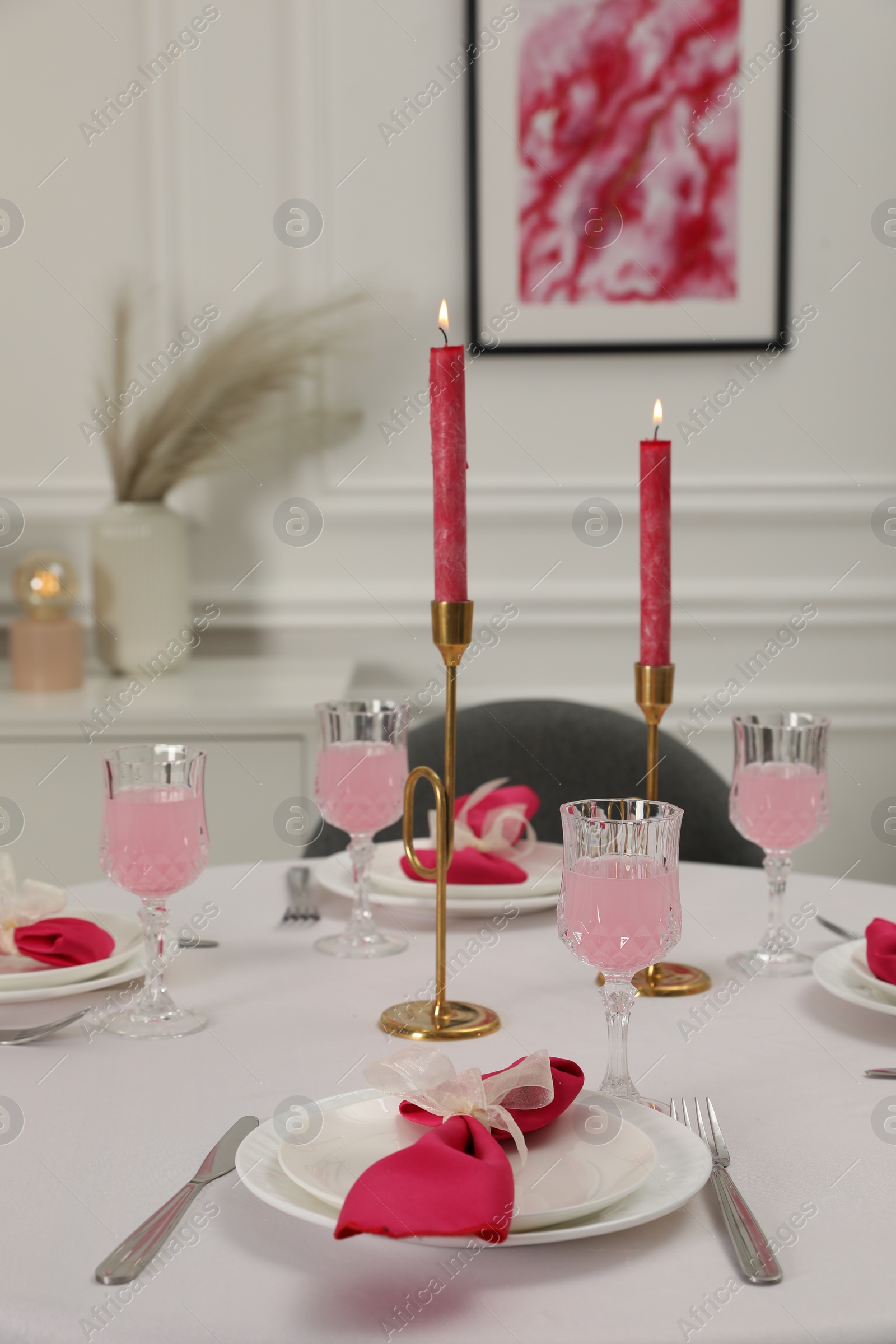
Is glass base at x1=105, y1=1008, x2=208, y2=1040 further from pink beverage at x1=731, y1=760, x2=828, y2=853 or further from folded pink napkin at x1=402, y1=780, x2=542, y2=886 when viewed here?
pink beverage at x1=731, y1=760, x2=828, y2=853

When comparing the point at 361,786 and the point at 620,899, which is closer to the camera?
the point at 620,899

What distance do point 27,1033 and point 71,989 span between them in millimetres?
75

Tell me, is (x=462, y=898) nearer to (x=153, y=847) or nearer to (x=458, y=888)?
(x=458, y=888)

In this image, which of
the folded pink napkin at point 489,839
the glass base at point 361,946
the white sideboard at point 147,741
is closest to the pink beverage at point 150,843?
the glass base at point 361,946

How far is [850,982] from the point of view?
1067mm

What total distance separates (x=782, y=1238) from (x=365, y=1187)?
0.24 m

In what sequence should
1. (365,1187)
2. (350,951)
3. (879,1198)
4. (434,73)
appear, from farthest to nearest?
1. (434,73)
2. (350,951)
3. (879,1198)
4. (365,1187)

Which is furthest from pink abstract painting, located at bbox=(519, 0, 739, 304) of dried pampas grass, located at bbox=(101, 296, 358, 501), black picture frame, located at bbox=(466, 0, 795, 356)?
dried pampas grass, located at bbox=(101, 296, 358, 501)

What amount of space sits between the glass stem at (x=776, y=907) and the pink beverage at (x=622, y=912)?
37cm

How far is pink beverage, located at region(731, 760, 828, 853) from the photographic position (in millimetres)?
1183

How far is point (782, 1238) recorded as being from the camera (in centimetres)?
68

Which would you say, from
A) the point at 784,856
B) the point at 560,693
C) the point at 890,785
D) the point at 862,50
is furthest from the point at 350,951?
the point at 862,50

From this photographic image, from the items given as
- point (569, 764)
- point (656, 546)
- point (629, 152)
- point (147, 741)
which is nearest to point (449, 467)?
point (656, 546)

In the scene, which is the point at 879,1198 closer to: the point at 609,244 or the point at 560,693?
the point at 560,693
